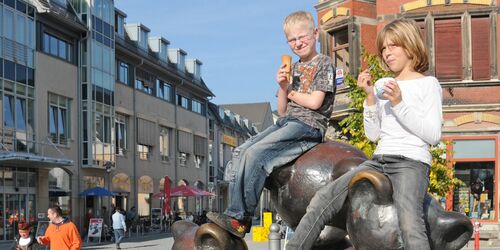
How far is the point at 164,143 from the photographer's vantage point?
55.6 metres

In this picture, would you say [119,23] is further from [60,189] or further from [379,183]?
[379,183]

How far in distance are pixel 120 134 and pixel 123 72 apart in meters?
3.79

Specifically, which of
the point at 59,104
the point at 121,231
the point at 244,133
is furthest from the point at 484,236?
the point at 244,133

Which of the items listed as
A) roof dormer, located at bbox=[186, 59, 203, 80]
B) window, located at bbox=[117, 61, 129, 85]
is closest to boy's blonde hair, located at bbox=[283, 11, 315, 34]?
window, located at bbox=[117, 61, 129, 85]

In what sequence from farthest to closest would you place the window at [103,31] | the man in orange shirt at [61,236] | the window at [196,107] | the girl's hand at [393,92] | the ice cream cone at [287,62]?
1. the window at [196,107]
2. the window at [103,31]
3. the man in orange shirt at [61,236]
4. the ice cream cone at [287,62]
5. the girl's hand at [393,92]

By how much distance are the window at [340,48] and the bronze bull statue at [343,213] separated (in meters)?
20.8

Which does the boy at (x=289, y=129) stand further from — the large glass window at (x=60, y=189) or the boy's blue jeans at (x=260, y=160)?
the large glass window at (x=60, y=189)

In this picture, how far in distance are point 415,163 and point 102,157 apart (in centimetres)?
3871

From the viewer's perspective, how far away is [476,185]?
2444cm

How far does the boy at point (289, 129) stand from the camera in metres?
5.18

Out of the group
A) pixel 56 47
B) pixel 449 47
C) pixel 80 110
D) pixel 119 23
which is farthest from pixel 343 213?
pixel 119 23

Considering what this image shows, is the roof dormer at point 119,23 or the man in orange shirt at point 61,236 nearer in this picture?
the man in orange shirt at point 61,236

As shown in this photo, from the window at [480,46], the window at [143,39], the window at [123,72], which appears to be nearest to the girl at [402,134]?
the window at [480,46]

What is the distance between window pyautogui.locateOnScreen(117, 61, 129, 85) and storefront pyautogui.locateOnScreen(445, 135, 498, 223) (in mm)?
26163
